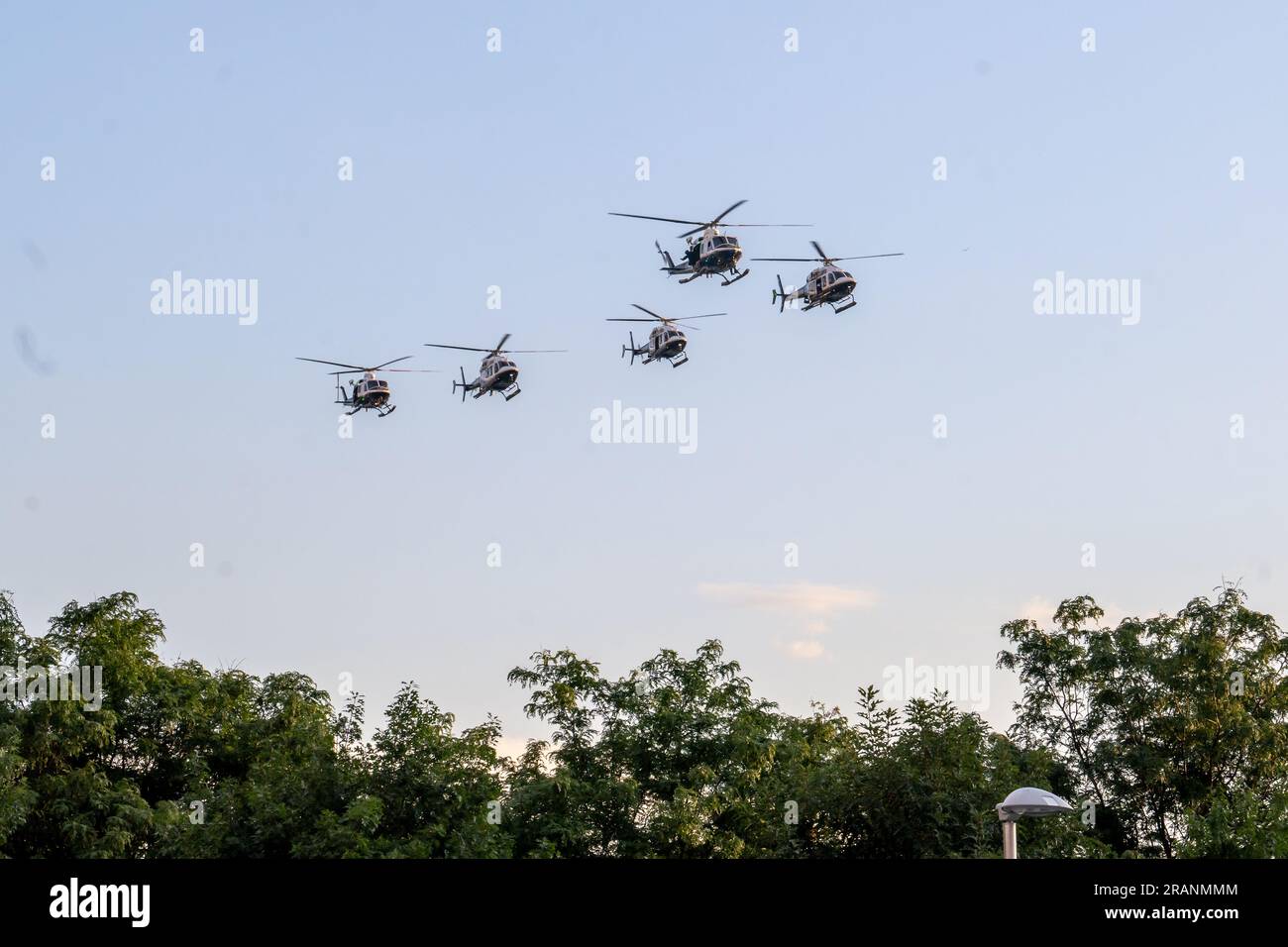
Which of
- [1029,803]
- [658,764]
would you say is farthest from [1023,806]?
[658,764]

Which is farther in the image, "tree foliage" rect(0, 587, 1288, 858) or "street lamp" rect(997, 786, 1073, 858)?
"tree foliage" rect(0, 587, 1288, 858)

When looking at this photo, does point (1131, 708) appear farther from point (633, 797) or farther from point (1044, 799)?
point (1044, 799)

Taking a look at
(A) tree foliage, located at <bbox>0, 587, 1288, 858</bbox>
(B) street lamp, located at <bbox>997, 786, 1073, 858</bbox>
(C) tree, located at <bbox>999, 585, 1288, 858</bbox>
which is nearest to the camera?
(B) street lamp, located at <bbox>997, 786, 1073, 858</bbox>

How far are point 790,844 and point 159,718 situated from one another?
2066 centimetres

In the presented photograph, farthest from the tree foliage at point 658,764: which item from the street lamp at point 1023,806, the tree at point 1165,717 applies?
the street lamp at point 1023,806

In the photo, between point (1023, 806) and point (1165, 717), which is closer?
point (1023, 806)

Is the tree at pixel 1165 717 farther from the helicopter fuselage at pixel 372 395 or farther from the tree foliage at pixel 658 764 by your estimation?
the helicopter fuselage at pixel 372 395

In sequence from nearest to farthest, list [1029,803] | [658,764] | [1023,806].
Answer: [1029,803], [1023,806], [658,764]

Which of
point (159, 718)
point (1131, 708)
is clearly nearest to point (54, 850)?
point (159, 718)

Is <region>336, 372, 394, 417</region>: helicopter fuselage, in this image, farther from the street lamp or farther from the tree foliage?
the street lamp

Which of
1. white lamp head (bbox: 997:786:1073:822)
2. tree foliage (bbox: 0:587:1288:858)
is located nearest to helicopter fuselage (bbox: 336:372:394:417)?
tree foliage (bbox: 0:587:1288:858)

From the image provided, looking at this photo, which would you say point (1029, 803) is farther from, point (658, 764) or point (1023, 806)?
point (658, 764)

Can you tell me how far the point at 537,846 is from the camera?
31875 millimetres
